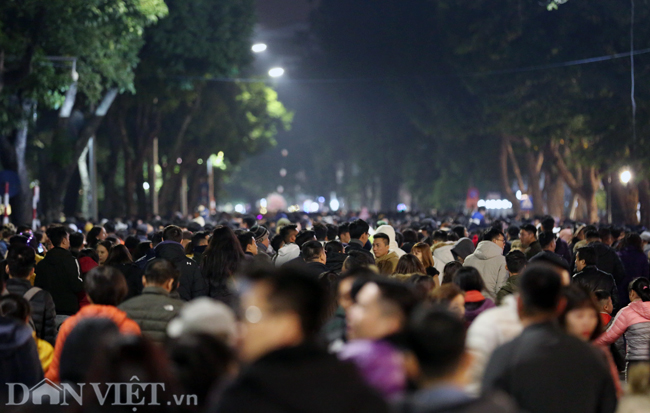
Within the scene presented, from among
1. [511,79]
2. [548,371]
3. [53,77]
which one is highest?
[511,79]

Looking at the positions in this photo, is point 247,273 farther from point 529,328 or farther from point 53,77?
point 53,77

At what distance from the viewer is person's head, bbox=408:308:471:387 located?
3.32 metres

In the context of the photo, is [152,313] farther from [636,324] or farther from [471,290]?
[636,324]

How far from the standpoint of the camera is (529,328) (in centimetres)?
429

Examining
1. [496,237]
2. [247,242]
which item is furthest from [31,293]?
[496,237]

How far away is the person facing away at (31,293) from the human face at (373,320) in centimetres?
348

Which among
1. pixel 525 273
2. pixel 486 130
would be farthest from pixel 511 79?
pixel 525 273

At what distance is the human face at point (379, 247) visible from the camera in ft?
32.8

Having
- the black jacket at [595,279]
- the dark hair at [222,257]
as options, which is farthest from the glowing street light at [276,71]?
the dark hair at [222,257]

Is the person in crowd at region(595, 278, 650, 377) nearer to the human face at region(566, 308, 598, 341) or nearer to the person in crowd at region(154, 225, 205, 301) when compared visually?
the human face at region(566, 308, 598, 341)

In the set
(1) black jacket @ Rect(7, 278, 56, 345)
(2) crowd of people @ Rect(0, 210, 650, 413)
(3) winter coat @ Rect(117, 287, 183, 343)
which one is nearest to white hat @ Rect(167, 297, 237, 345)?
(2) crowd of people @ Rect(0, 210, 650, 413)

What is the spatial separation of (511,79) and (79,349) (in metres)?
36.3

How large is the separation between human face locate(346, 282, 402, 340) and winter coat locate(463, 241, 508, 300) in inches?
223

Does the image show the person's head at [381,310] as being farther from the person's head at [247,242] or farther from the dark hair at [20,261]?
A: the person's head at [247,242]
